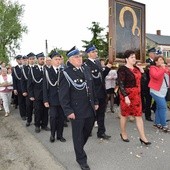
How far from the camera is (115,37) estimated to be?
8461 mm

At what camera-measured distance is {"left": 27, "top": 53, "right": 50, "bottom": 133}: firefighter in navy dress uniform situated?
336 inches

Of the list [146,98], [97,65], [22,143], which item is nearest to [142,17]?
[146,98]

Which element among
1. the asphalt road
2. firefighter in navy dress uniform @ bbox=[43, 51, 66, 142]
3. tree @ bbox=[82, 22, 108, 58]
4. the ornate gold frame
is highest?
tree @ bbox=[82, 22, 108, 58]

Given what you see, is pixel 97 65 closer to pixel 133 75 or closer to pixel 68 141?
pixel 133 75

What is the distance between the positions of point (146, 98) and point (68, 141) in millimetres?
2857

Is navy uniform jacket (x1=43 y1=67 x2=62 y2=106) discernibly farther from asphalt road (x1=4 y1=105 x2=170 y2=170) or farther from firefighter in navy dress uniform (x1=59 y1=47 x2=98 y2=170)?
firefighter in navy dress uniform (x1=59 y1=47 x2=98 y2=170)

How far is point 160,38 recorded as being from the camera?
7294 cm

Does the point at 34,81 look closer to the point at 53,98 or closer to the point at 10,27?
the point at 53,98

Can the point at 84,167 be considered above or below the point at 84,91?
below

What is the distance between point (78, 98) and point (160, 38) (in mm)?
70064

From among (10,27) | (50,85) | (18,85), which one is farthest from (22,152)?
(10,27)

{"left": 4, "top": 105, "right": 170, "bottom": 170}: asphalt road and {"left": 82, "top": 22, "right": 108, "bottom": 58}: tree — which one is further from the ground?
{"left": 82, "top": 22, "right": 108, "bottom": 58}: tree

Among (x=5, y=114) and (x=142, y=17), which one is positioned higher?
(x=142, y=17)

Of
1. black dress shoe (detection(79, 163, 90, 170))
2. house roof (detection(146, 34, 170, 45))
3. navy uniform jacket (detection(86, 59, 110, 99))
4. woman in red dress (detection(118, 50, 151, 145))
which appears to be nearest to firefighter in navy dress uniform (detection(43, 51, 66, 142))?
navy uniform jacket (detection(86, 59, 110, 99))
